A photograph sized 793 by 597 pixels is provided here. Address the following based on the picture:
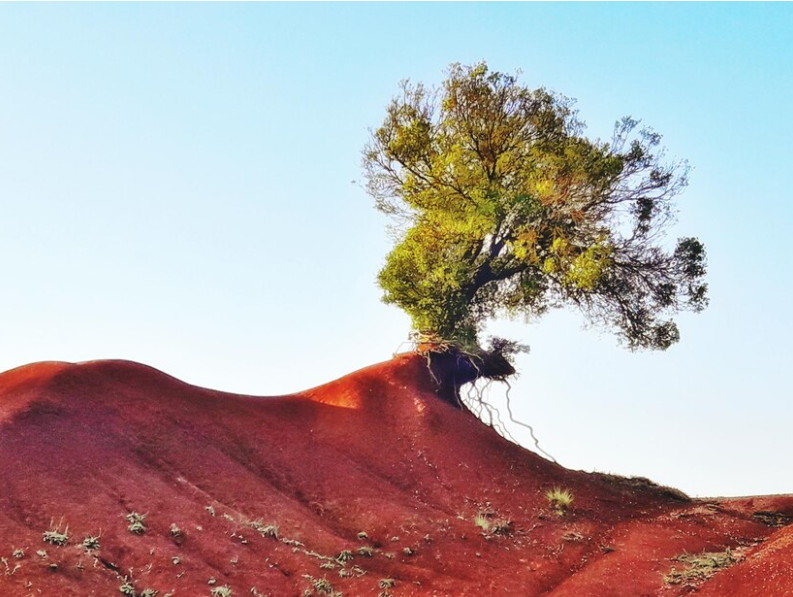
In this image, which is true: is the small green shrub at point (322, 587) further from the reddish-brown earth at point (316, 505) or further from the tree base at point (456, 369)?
the tree base at point (456, 369)

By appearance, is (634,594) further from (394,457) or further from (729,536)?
(394,457)

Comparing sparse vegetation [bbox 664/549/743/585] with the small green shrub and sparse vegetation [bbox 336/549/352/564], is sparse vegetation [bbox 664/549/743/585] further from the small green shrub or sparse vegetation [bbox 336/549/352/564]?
the small green shrub

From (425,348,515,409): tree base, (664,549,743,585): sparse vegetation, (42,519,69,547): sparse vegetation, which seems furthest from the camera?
(425,348,515,409): tree base

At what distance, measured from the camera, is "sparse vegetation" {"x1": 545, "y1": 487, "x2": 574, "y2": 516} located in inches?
693

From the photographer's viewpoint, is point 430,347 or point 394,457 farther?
point 430,347

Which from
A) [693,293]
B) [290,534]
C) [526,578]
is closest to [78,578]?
[290,534]

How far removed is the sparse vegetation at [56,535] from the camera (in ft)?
37.6

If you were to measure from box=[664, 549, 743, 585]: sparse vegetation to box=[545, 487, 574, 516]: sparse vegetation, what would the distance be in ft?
11.5

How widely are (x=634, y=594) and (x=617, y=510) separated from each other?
20.1 ft

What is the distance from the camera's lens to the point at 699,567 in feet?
43.9

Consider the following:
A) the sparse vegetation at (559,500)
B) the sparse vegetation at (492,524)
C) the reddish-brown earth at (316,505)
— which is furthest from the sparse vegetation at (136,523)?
the sparse vegetation at (559,500)

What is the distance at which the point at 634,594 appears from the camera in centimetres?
1250

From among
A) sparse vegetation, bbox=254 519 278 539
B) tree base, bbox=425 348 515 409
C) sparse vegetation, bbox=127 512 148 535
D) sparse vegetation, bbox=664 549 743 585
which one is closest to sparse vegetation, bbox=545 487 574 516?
sparse vegetation, bbox=664 549 743 585

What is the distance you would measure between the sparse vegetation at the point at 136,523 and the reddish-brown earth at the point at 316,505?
0.44 ft
